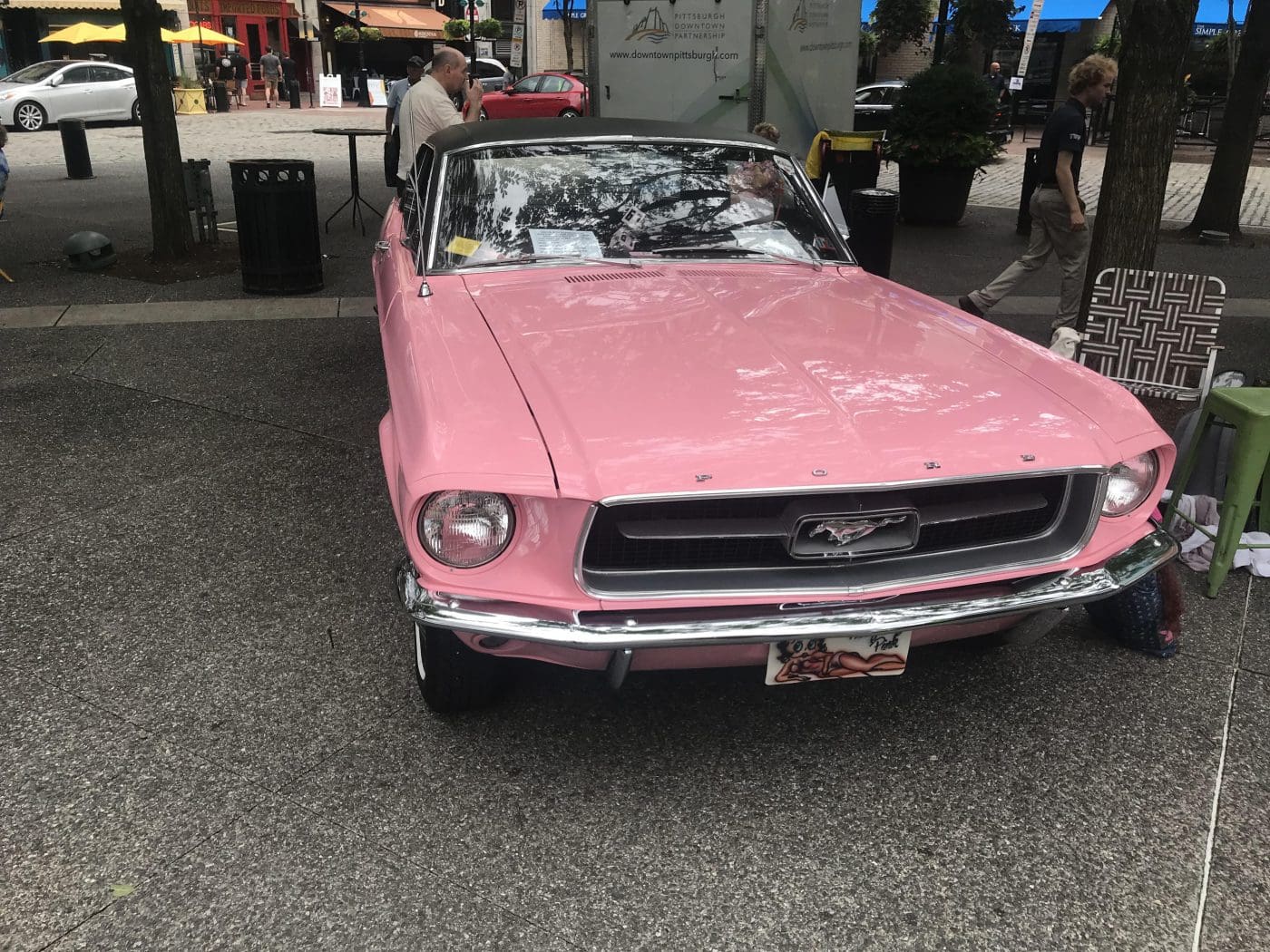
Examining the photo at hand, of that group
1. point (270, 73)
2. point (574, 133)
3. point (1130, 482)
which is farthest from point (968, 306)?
point (270, 73)

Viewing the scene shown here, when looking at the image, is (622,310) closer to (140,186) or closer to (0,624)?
(0,624)

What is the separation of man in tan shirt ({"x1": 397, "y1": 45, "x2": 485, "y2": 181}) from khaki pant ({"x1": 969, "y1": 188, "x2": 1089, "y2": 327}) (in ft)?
14.0

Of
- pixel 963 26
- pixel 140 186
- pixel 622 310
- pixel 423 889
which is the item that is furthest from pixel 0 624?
pixel 963 26

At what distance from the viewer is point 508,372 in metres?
2.88

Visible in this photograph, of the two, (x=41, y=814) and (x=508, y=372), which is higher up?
(x=508, y=372)

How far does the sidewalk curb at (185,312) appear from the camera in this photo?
7.57m

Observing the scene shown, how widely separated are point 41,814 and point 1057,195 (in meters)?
6.73

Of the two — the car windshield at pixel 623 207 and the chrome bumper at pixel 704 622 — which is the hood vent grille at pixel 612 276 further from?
the chrome bumper at pixel 704 622

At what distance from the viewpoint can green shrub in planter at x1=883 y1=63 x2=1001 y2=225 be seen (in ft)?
37.7

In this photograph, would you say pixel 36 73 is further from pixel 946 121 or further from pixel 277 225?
pixel 946 121

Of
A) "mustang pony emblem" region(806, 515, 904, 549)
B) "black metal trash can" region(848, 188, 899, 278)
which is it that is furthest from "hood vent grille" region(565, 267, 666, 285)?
"black metal trash can" region(848, 188, 899, 278)

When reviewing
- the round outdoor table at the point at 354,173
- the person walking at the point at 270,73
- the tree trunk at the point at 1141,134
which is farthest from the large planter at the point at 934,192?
the person walking at the point at 270,73

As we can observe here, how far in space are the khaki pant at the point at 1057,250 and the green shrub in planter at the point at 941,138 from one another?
4.53m

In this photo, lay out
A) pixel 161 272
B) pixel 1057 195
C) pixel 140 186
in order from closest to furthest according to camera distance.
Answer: pixel 1057 195, pixel 161 272, pixel 140 186
